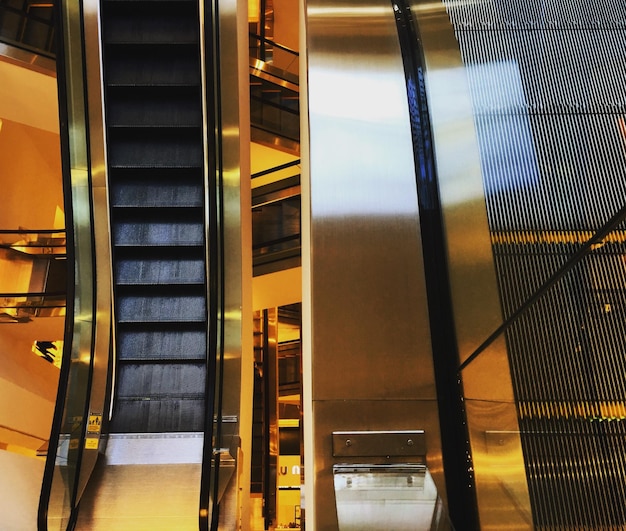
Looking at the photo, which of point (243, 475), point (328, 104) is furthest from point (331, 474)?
point (243, 475)

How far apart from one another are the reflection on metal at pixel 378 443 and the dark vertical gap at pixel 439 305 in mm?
122

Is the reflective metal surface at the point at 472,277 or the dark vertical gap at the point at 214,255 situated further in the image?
the dark vertical gap at the point at 214,255

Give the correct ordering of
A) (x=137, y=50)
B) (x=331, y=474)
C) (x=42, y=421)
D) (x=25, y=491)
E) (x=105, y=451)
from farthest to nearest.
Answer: (x=42, y=421)
(x=137, y=50)
(x=105, y=451)
(x=25, y=491)
(x=331, y=474)

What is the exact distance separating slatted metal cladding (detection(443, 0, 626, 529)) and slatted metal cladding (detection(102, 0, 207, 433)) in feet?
9.30

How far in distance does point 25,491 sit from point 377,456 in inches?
100

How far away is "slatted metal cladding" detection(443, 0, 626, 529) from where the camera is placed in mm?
1726

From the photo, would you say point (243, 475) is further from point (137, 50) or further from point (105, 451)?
point (137, 50)

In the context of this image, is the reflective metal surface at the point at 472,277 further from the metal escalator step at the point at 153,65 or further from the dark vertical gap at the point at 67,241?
the metal escalator step at the point at 153,65

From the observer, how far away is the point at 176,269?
5.15 m

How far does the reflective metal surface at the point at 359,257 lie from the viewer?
2512 millimetres

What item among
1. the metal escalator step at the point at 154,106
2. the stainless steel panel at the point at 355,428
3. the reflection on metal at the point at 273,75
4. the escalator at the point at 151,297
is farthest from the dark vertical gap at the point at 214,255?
the reflection on metal at the point at 273,75

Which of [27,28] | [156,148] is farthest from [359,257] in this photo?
[27,28]

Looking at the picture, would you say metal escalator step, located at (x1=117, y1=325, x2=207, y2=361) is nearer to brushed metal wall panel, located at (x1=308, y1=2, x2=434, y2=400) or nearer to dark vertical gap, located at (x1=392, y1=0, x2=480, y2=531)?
brushed metal wall panel, located at (x1=308, y1=2, x2=434, y2=400)

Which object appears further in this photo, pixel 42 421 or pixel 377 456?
pixel 42 421
